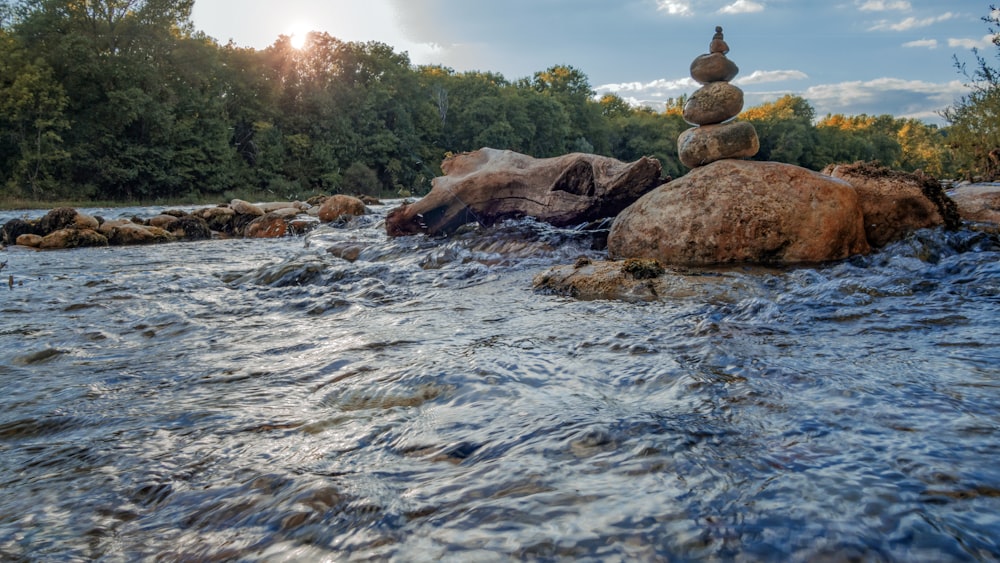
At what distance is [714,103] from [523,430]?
6.52 m

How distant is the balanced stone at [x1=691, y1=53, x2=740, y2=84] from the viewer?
7.43 metres

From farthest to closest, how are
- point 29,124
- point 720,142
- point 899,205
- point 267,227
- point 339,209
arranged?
point 29,124 < point 339,209 < point 267,227 < point 720,142 < point 899,205

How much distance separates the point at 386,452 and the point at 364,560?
2.00 feet

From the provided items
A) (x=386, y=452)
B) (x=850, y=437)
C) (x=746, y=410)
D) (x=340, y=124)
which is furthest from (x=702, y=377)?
(x=340, y=124)

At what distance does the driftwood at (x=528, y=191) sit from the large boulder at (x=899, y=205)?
2.69m

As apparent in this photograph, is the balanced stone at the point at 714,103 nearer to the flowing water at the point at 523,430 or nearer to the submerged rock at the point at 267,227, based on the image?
the flowing water at the point at 523,430

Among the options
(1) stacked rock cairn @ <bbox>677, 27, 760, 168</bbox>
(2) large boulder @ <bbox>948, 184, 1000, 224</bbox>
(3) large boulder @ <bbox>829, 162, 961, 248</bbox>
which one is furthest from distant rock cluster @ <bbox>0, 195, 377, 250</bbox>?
(2) large boulder @ <bbox>948, 184, 1000, 224</bbox>

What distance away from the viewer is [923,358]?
8.68 feet

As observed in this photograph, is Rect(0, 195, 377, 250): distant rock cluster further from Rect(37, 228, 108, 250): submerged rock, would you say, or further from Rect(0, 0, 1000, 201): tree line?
Rect(0, 0, 1000, 201): tree line

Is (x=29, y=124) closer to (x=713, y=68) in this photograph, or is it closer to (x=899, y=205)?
(x=713, y=68)

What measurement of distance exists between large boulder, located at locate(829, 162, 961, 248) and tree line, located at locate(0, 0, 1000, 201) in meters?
8.60

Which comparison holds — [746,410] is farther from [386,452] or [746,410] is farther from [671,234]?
[671,234]

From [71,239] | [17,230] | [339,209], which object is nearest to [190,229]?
[71,239]

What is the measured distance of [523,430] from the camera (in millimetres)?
2076
